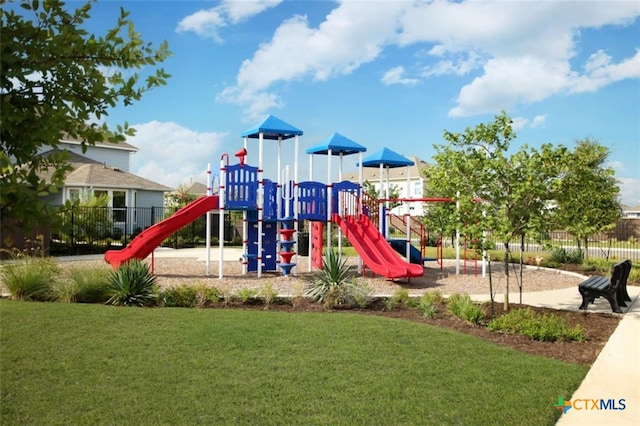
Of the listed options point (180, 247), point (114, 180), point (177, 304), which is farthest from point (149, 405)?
point (114, 180)

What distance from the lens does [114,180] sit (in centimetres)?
3009

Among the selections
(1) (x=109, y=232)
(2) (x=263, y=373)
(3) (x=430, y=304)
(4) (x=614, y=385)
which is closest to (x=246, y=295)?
(3) (x=430, y=304)

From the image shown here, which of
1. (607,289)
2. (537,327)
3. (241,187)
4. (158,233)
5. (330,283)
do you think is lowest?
(537,327)

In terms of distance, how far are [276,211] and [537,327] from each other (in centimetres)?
872

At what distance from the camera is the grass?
15.8 feet

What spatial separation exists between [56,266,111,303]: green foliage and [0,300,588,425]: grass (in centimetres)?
176

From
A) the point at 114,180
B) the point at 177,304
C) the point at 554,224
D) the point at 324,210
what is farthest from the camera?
the point at 114,180

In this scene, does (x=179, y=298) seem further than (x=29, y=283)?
No

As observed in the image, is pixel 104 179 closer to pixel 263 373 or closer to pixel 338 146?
pixel 338 146

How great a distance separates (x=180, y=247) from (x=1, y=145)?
25890 mm

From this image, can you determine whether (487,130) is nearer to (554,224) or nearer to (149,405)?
(554,224)

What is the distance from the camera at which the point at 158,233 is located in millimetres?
14312

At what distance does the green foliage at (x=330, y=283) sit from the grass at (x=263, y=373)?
1729mm

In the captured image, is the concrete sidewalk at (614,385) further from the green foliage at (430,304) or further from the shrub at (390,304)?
the shrub at (390,304)
